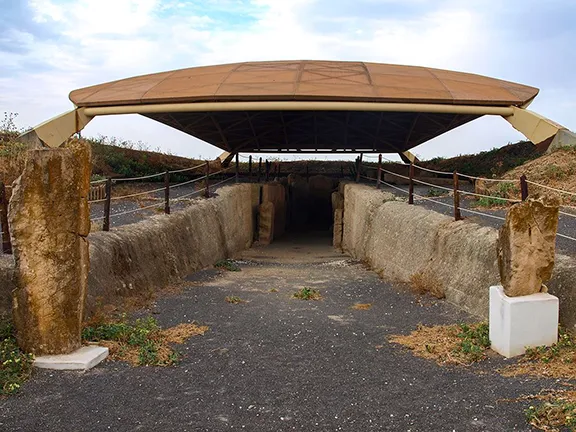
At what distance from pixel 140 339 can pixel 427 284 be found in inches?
193

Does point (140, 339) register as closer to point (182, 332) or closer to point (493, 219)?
point (182, 332)

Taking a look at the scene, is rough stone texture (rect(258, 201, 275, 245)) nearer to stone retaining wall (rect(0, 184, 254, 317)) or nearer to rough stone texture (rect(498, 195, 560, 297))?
stone retaining wall (rect(0, 184, 254, 317))

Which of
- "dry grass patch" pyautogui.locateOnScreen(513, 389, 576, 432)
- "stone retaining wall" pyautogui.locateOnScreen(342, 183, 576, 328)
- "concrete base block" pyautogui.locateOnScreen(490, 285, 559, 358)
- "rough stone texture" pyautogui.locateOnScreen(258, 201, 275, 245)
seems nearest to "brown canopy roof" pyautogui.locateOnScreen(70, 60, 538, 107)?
"rough stone texture" pyautogui.locateOnScreen(258, 201, 275, 245)

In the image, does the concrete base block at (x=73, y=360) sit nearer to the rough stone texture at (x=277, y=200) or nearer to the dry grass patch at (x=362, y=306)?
the dry grass patch at (x=362, y=306)

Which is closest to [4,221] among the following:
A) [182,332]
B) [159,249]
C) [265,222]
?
[182,332]

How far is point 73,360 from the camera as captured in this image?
19.4 ft

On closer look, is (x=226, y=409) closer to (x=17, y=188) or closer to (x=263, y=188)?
(x=17, y=188)

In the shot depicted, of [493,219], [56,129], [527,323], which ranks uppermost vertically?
[56,129]

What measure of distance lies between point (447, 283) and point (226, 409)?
5061 mm

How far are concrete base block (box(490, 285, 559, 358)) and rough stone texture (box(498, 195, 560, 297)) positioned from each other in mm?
176

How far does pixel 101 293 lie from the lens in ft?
26.1

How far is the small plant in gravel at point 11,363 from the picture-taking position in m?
5.38

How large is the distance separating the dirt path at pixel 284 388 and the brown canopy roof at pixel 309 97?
11.6 meters

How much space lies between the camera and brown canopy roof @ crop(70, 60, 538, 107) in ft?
60.7
